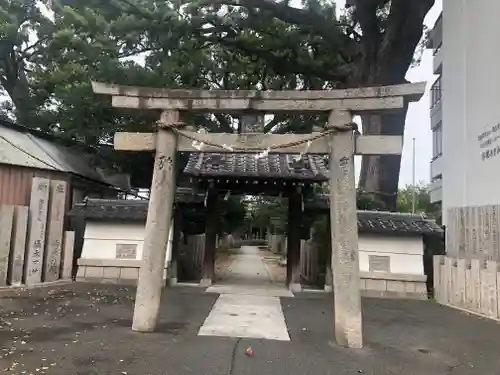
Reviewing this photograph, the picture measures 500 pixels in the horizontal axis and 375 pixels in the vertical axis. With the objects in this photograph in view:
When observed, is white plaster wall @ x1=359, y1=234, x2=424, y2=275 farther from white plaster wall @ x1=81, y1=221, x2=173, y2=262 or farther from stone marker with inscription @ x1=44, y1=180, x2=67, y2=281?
stone marker with inscription @ x1=44, y1=180, x2=67, y2=281

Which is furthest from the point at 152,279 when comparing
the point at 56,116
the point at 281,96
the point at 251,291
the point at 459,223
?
the point at 56,116

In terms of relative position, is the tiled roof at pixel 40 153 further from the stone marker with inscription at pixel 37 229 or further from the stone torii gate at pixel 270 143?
the stone torii gate at pixel 270 143

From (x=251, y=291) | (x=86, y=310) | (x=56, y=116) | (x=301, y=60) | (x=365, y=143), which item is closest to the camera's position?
(x=365, y=143)

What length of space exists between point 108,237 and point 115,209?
0.78 meters

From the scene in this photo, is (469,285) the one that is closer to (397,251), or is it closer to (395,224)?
(397,251)

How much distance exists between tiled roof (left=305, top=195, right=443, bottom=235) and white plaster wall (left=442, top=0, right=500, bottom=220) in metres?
1.49

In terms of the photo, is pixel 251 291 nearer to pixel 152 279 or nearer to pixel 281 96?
pixel 152 279

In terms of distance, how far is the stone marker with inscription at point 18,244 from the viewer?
10672 millimetres

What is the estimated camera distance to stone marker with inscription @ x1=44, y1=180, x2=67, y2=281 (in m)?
11.7

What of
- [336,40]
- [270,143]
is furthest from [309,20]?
[270,143]

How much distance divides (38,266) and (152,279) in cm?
584

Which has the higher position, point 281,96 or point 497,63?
point 497,63

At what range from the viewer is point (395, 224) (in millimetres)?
12570

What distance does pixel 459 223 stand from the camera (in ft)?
36.5
